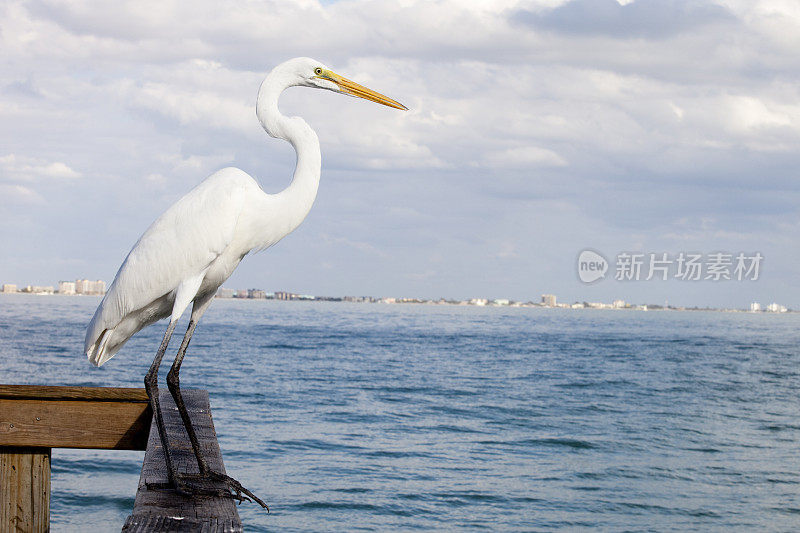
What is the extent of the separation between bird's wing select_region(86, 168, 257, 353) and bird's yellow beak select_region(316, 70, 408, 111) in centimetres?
71

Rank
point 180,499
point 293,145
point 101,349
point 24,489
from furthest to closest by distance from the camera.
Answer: point 101,349, point 293,145, point 24,489, point 180,499

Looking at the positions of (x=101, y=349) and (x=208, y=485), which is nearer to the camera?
(x=208, y=485)

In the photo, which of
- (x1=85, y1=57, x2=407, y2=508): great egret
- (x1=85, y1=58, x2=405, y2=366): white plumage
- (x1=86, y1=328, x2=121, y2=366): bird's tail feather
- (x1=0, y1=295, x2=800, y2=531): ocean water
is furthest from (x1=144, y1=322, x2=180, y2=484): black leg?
(x1=0, y1=295, x2=800, y2=531): ocean water

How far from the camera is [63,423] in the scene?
307 cm

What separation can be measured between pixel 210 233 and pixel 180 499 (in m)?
1.69

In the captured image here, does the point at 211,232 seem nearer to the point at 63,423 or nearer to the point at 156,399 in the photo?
the point at 156,399

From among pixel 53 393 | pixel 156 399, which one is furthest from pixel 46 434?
pixel 156 399

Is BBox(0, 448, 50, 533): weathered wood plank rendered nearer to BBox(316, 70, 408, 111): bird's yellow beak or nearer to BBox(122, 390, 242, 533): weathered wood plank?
BBox(122, 390, 242, 533): weathered wood plank

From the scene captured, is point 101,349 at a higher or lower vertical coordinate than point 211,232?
lower

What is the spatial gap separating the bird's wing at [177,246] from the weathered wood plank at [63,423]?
684 mm

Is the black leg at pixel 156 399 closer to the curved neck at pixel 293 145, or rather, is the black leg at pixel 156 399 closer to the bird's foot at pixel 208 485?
the bird's foot at pixel 208 485

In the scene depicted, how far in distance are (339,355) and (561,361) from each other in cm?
962

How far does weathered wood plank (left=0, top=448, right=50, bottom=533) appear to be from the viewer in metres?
2.96

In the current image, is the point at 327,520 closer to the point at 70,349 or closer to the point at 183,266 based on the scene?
the point at 183,266
